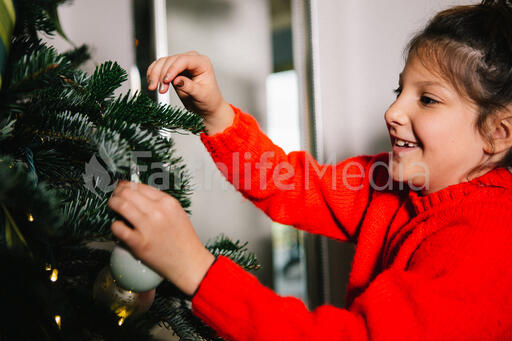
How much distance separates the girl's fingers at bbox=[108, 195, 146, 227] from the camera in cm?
32

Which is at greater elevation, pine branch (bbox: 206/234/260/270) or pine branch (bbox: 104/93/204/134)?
pine branch (bbox: 104/93/204/134)

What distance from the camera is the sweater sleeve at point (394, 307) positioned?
1.26 feet

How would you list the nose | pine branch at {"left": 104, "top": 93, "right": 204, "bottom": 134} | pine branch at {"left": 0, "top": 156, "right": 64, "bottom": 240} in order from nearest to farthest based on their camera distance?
pine branch at {"left": 0, "top": 156, "right": 64, "bottom": 240} < pine branch at {"left": 104, "top": 93, "right": 204, "bottom": 134} < the nose

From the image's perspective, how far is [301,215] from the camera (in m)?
0.76

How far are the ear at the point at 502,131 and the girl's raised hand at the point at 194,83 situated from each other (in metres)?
0.42

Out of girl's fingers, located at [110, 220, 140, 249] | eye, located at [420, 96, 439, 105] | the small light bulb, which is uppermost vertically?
eye, located at [420, 96, 439, 105]

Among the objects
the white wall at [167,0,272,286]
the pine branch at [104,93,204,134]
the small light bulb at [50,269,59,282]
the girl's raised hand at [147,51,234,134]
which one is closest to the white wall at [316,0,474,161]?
the white wall at [167,0,272,286]

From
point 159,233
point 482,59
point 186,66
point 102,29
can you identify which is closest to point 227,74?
point 102,29

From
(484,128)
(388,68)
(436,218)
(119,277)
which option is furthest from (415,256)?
(388,68)

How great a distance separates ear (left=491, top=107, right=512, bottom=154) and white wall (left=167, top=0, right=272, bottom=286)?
67 cm

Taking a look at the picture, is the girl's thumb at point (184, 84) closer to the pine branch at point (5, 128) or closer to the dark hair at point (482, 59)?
the pine branch at point (5, 128)

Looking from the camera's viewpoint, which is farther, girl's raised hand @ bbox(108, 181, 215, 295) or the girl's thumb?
the girl's thumb

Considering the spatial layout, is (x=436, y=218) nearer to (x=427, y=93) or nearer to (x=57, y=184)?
(x=427, y=93)

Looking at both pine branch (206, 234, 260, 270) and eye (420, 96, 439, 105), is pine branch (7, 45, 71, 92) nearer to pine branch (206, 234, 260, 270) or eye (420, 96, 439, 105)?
pine branch (206, 234, 260, 270)
